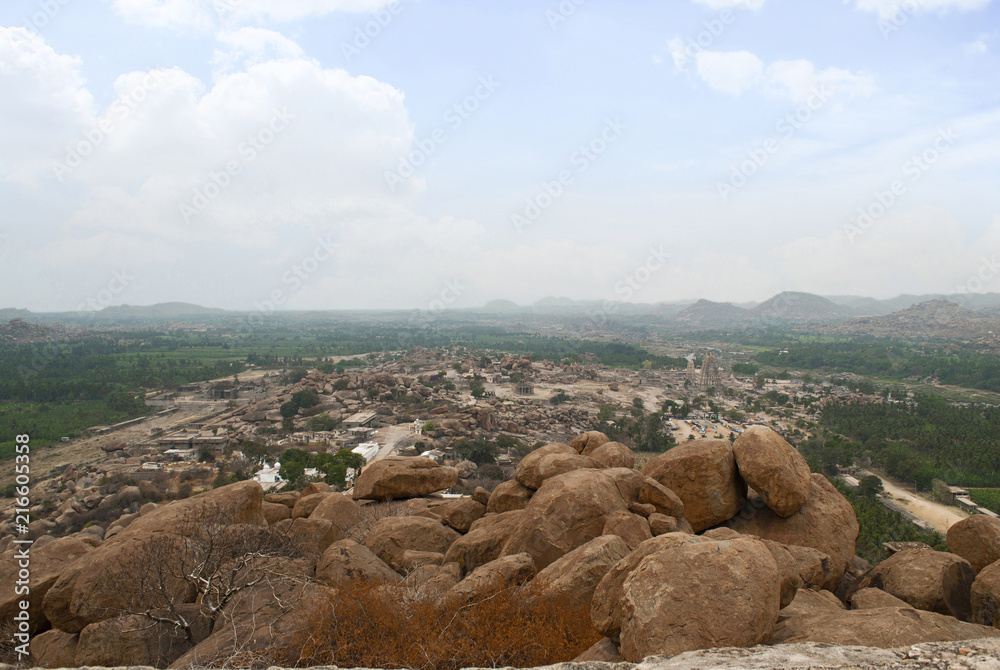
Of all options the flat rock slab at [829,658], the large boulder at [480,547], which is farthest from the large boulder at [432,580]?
the flat rock slab at [829,658]

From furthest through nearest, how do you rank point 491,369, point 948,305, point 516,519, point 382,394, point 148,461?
point 948,305
point 491,369
point 382,394
point 148,461
point 516,519

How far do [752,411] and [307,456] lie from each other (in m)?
50.0

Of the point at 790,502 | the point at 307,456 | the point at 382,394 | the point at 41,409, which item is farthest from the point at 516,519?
the point at 41,409

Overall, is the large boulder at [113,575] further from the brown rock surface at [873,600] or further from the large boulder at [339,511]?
the brown rock surface at [873,600]

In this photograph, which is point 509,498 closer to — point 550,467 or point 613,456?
point 550,467

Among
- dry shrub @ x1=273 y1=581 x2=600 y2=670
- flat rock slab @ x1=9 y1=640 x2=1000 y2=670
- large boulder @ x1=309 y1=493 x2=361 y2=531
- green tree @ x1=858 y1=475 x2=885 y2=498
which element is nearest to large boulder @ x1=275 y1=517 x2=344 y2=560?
large boulder @ x1=309 y1=493 x2=361 y2=531

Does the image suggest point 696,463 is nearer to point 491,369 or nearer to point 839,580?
point 839,580

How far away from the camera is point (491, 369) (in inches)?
3342

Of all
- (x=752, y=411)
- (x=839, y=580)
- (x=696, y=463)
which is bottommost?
(x=752, y=411)

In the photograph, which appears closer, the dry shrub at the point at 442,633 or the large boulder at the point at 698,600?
the large boulder at the point at 698,600

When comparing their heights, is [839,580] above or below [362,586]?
below

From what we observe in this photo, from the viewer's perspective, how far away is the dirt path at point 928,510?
26078 mm

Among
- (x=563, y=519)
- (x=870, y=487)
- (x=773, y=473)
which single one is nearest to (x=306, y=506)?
(x=563, y=519)

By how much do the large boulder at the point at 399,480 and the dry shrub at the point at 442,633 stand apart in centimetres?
744
